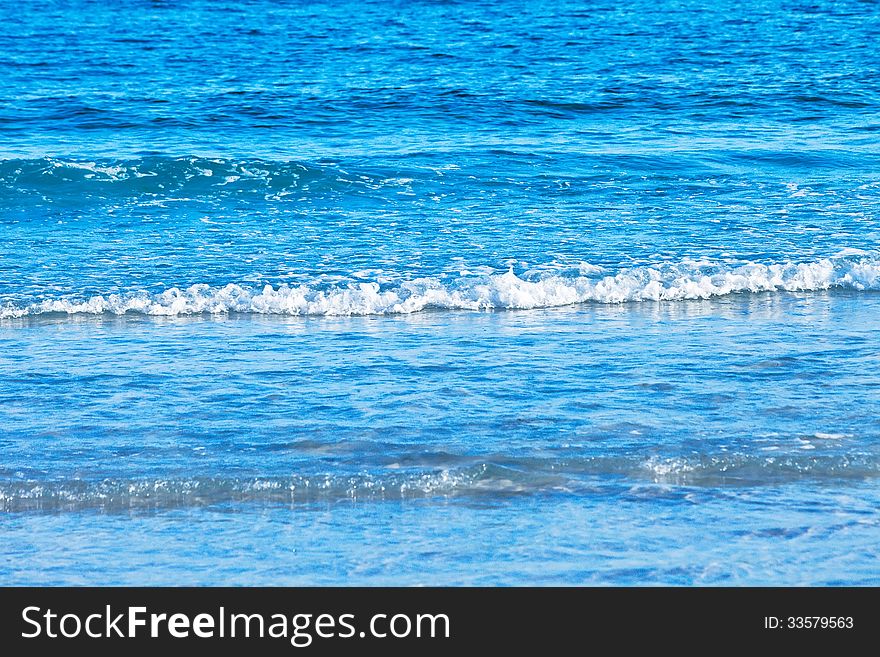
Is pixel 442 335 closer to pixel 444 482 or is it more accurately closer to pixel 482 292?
pixel 482 292

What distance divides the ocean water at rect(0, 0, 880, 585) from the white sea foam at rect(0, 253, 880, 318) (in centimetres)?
3

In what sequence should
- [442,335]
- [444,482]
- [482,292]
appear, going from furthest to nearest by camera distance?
[482,292]
[442,335]
[444,482]

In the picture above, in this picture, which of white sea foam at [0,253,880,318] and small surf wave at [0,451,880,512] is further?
white sea foam at [0,253,880,318]

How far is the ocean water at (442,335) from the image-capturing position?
383 cm

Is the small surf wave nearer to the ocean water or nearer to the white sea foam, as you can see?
the ocean water

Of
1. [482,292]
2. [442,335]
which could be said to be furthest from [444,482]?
[482,292]

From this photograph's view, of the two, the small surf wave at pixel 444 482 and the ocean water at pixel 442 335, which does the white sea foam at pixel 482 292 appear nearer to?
the ocean water at pixel 442 335

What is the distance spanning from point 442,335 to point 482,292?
1101 mm

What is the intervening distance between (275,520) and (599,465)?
128 cm

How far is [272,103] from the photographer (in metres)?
17.0

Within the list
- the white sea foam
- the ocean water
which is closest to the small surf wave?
the ocean water

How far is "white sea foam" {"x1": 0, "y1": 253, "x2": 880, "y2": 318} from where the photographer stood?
737 centimetres

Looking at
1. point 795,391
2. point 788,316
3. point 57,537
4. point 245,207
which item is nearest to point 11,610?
point 57,537

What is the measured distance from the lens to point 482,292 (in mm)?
7598
